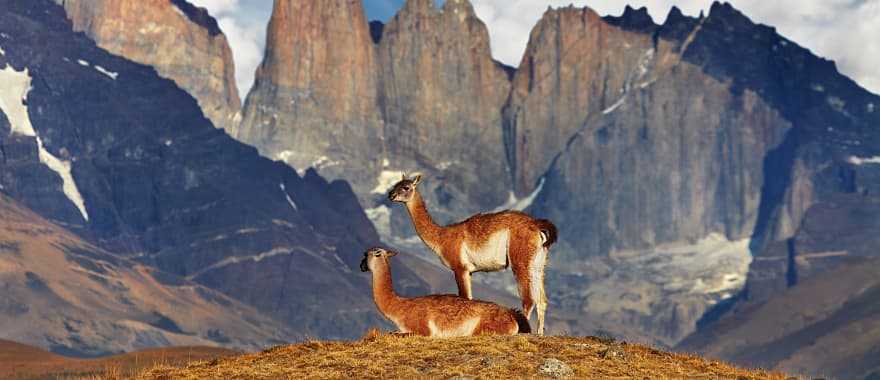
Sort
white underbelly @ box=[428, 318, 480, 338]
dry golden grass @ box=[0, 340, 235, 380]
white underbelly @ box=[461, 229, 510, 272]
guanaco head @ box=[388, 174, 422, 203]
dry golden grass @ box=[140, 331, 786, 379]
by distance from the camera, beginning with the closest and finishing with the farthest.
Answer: dry golden grass @ box=[140, 331, 786, 379], white underbelly @ box=[428, 318, 480, 338], white underbelly @ box=[461, 229, 510, 272], guanaco head @ box=[388, 174, 422, 203], dry golden grass @ box=[0, 340, 235, 380]

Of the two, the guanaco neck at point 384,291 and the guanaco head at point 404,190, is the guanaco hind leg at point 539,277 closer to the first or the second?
the guanaco neck at point 384,291

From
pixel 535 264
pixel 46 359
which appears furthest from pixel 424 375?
pixel 46 359

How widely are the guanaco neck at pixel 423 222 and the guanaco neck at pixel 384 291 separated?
2.09m

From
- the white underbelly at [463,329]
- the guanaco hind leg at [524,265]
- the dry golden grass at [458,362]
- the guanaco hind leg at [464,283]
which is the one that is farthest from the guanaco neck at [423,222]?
the dry golden grass at [458,362]

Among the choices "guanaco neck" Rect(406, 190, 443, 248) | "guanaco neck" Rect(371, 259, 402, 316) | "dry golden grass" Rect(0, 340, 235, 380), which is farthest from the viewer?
"dry golden grass" Rect(0, 340, 235, 380)

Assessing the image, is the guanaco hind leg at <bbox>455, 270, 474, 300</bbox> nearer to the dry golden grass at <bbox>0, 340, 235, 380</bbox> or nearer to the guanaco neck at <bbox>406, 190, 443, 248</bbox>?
the guanaco neck at <bbox>406, 190, 443, 248</bbox>

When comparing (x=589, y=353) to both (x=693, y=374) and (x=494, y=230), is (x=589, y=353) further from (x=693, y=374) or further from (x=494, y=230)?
(x=494, y=230)

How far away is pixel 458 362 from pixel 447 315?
4.71 m

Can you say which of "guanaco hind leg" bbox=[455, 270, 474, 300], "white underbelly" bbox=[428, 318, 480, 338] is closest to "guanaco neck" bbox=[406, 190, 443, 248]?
"guanaco hind leg" bbox=[455, 270, 474, 300]

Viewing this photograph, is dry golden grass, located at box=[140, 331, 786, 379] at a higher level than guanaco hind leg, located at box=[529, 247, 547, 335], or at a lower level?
lower

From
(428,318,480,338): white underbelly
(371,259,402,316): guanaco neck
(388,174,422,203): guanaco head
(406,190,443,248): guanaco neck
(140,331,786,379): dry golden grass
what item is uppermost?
(388,174,422,203): guanaco head

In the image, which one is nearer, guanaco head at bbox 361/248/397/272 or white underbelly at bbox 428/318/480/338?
white underbelly at bbox 428/318/480/338

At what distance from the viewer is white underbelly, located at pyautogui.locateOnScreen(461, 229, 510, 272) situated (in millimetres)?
46000

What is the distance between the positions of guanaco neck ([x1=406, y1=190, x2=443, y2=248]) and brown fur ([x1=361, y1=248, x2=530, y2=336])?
10.1 ft
